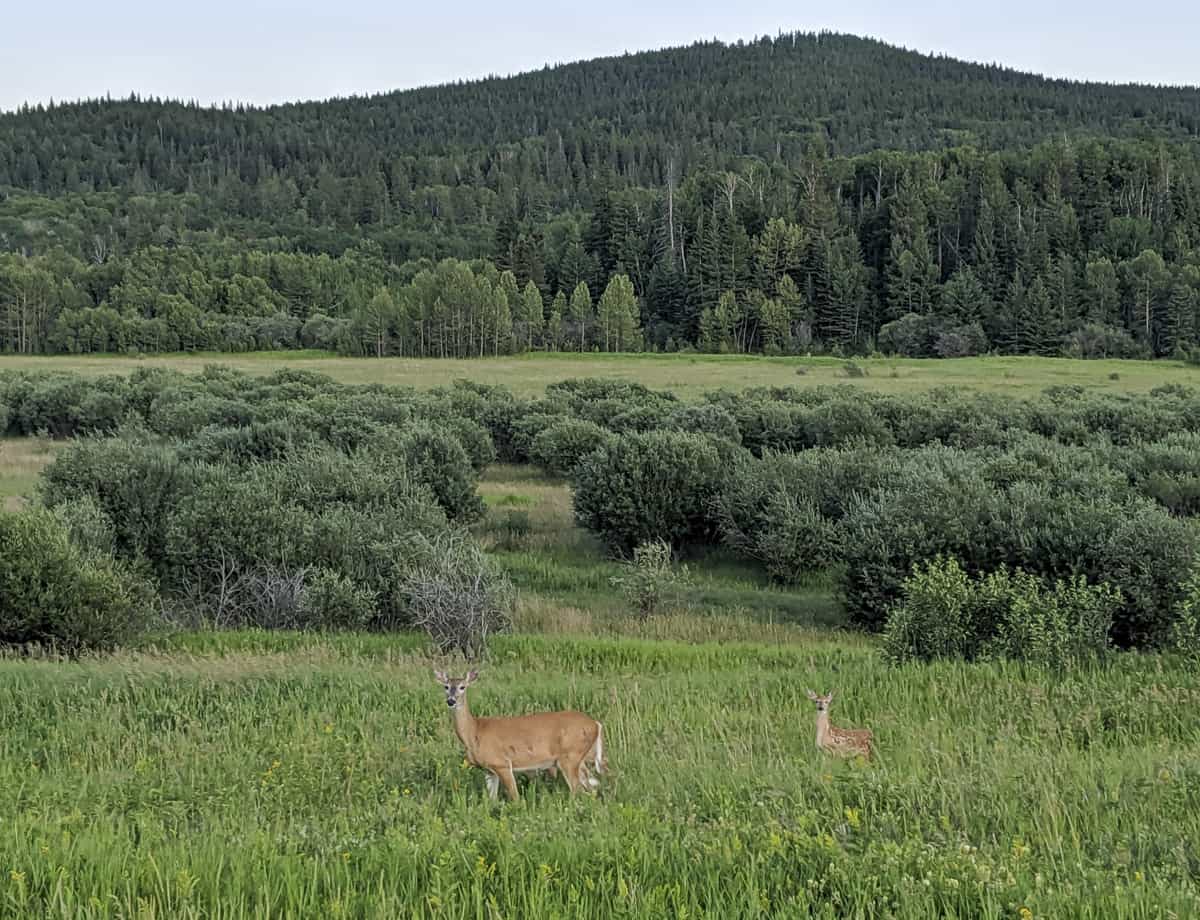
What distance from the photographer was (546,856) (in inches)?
189

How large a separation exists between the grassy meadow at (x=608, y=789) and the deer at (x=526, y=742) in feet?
0.72

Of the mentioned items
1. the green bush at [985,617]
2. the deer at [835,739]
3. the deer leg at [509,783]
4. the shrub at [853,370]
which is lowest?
the shrub at [853,370]

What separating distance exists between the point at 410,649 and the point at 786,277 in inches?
3870

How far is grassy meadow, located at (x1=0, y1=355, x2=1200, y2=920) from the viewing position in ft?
14.3

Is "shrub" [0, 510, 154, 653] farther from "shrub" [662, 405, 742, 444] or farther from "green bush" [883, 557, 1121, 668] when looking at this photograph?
"shrub" [662, 405, 742, 444]

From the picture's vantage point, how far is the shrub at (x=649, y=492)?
21.5 m

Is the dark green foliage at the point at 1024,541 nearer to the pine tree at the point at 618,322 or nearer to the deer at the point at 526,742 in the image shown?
the deer at the point at 526,742

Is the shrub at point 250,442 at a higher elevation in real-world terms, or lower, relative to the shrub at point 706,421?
higher

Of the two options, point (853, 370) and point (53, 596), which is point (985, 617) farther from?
point (853, 370)

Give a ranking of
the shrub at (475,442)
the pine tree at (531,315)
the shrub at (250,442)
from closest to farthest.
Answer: the shrub at (250,442) < the shrub at (475,442) < the pine tree at (531,315)

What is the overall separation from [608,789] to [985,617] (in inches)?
267

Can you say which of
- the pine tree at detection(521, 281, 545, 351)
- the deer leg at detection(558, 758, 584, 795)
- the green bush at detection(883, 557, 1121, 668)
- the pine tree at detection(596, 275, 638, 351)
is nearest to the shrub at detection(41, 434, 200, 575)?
the green bush at detection(883, 557, 1121, 668)

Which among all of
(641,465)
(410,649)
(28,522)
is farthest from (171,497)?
(641,465)

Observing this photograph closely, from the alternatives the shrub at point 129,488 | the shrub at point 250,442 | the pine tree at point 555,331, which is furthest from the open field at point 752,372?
the shrub at point 129,488
